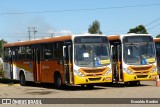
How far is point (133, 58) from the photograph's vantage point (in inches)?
911

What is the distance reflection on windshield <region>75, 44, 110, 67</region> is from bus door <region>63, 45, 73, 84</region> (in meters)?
0.39

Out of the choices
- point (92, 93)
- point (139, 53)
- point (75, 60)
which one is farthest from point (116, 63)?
point (92, 93)

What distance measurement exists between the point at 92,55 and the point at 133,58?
100 inches

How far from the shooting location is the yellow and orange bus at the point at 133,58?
23.0 metres

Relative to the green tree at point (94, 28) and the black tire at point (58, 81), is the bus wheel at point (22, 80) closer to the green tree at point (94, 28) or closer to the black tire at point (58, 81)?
the black tire at point (58, 81)

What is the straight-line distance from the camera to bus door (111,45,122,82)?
2331 cm

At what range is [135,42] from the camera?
76.6 feet

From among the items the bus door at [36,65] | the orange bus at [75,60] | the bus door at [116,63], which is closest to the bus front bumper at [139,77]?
the bus door at [116,63]

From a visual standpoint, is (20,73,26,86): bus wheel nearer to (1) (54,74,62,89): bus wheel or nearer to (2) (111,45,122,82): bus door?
(1) (54,74,62,89): bus wheel

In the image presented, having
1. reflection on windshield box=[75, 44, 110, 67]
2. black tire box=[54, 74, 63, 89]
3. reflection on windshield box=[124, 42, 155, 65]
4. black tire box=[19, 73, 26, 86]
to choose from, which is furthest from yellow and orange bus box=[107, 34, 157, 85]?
black tire box=[19, 73, 26, 86]

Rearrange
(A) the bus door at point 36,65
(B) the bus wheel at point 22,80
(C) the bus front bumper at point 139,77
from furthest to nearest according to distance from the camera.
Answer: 1. (B) the bus wheel at point 22,80
2. (A) the bus door at point 36,65
3. (C) the bus front bumper at point 139,77

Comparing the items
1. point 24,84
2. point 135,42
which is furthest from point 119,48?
point 24,84

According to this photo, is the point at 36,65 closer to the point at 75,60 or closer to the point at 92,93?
the point at 75,60

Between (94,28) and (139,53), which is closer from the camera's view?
(139,53)
